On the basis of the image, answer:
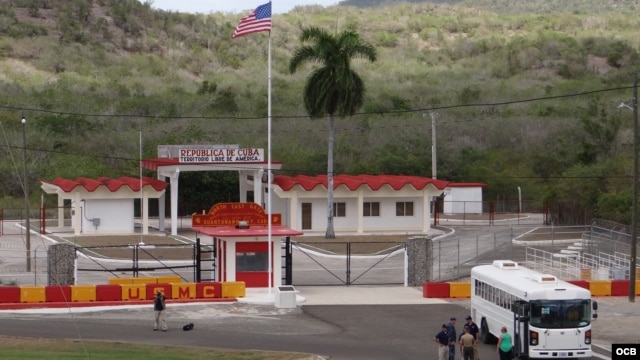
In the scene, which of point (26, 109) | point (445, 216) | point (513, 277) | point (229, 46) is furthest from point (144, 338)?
point (229, 46)

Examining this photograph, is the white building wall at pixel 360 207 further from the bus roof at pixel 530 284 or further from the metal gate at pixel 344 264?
the bus roof at pixel 530 284

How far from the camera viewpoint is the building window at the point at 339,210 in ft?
226

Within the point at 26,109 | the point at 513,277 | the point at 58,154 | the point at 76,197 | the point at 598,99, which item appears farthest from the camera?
the point at 598,99

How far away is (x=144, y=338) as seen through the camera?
3219 cm

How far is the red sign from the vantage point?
43500 millimetres

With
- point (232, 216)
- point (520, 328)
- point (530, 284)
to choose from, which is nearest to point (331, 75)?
point (232, 216)

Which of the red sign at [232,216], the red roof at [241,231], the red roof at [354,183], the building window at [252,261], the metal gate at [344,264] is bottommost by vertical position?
the metal gate at [344,264]

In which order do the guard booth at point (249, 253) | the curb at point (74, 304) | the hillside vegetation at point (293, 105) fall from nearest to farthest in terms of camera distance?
the curb at point (74, 304)
the guard booth at point (249, 253)
the hillside vegetation at point (293, 105)

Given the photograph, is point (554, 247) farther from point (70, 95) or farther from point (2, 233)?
point (70, 95)

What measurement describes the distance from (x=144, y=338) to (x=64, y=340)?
7.80 ft

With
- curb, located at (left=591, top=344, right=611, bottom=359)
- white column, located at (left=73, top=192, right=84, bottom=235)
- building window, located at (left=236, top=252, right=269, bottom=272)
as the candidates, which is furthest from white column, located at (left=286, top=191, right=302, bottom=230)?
curb, located at (left=591, top=344, right=611, bottom=359)

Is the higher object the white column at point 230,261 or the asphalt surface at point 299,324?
the white column at point 230,261

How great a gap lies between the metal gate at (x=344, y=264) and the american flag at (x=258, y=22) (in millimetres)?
8867

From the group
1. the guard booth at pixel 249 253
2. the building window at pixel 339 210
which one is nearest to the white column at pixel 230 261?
the guard booth at pixel 249 253
